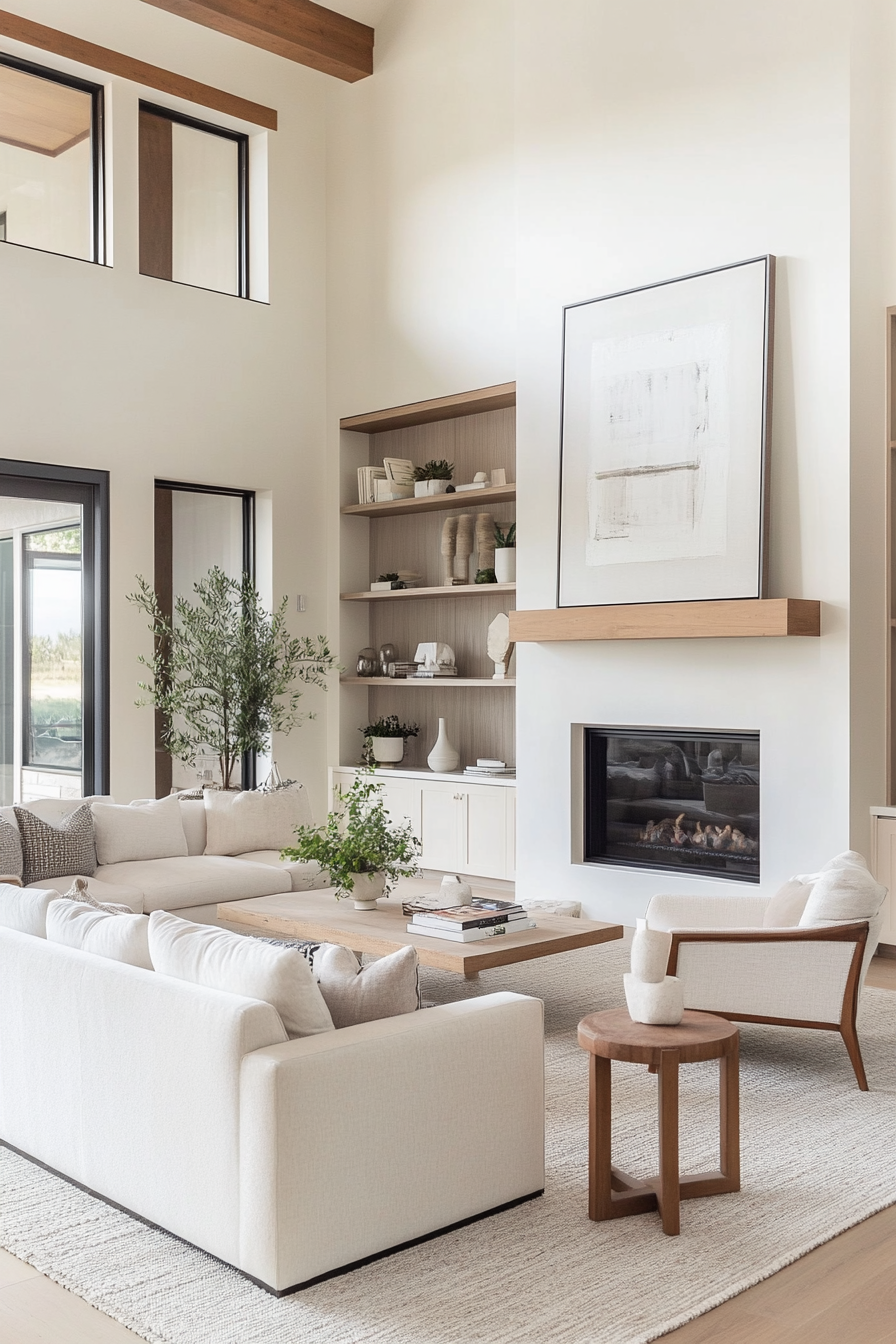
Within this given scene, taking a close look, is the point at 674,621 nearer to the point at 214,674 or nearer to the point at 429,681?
the point at 429,681

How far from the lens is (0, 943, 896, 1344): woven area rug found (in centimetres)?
251

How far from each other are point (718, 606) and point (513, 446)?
2522mm

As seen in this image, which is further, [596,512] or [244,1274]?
[596,512]

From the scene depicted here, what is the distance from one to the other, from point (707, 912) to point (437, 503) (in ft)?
13.6

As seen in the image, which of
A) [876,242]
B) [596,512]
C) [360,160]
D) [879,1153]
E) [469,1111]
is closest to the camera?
[469,1111]

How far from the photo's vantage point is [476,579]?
8039 millimetres

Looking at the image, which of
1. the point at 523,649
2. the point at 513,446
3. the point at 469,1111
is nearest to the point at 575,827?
the point at 523,649

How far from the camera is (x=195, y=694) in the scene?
317 inches

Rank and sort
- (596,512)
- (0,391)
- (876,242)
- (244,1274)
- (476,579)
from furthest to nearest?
(476,579) → (0,391) → (596,512) → (876,242) → (244,1274)

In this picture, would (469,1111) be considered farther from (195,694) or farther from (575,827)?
(195,694)

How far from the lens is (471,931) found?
440 centimetres

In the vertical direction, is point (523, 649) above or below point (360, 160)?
below

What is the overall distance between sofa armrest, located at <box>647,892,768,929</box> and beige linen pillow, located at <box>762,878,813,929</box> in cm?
15

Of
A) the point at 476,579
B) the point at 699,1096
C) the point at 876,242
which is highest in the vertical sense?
the point at 876,242
